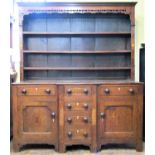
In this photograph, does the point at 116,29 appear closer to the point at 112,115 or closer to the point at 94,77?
the point at 94,77

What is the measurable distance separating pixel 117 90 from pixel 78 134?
0.74 m

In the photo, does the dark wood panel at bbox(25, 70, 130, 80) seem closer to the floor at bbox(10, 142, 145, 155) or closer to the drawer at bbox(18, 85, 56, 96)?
the drawer at bbox(18, 85, 56, 96)

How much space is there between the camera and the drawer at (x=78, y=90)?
10.7ft

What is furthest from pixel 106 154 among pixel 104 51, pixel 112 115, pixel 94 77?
pixel 104 51

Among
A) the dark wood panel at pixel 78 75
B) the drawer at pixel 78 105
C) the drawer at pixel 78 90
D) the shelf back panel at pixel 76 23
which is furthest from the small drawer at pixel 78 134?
the shelf back panel at pixel 76 23

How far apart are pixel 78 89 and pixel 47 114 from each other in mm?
500

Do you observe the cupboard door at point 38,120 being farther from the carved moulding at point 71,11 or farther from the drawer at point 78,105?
the carved moulding at point 71,11

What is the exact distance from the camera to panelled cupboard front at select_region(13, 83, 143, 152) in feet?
10.7

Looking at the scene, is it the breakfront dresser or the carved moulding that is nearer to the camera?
the breakfront dresser

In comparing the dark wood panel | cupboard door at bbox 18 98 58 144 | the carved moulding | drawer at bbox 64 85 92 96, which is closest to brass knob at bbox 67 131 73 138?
cupboard door at bbox 18 98 58 144
